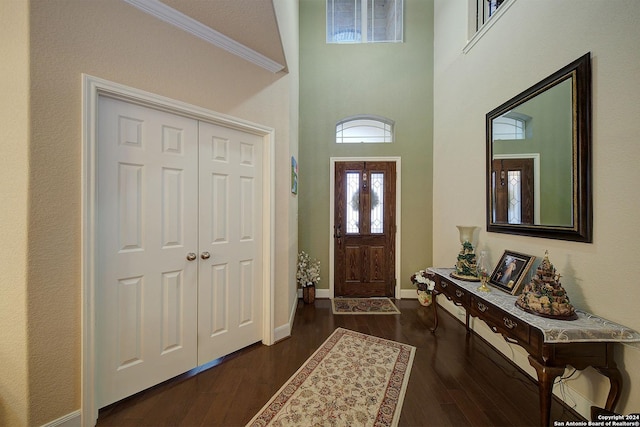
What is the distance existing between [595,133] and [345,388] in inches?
92.1

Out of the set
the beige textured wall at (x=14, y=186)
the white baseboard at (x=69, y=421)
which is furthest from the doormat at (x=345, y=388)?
the beige textured wall at (x=14, y=186)

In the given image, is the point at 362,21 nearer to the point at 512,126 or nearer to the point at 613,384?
the point at 512,126

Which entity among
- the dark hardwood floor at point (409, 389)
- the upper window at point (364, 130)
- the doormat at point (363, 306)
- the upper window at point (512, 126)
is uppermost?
the upper window at point (364, 130)

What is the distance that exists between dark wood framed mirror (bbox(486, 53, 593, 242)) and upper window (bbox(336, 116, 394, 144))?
1623mm

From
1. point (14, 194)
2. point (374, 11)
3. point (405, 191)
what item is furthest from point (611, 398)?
point (374, 11)

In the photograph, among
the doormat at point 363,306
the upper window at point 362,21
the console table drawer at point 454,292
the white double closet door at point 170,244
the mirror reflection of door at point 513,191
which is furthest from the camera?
the upper window at point 362,21

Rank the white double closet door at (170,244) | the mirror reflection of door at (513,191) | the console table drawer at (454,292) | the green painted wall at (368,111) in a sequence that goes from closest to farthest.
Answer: the white double closet door at (170,244)
the mirror reflection of door at (513,191)
the console table drawer at (454,292)
the green painted wall at (368,111)

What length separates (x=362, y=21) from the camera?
378 cm

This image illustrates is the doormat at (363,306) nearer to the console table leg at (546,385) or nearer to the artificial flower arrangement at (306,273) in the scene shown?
the artificial flower arrangement at (306,273)

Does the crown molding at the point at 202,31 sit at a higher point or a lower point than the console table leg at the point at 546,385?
higher

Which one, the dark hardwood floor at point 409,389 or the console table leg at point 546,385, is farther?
the dark hardwood floor at point 409,389

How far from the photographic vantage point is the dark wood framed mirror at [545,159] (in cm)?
148

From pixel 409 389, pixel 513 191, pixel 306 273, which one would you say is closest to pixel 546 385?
pixel 409 389

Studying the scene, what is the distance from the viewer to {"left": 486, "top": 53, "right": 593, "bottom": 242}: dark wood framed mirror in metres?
1.48
